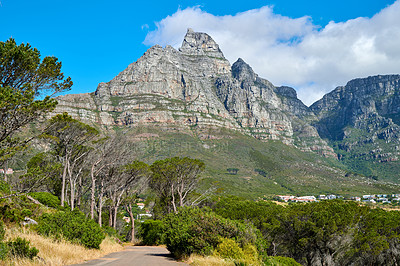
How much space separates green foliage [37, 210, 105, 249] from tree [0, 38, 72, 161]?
3257mm

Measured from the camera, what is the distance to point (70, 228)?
39.0ft

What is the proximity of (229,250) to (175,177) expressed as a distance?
25.5 meters

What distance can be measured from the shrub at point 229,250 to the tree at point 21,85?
9.04m

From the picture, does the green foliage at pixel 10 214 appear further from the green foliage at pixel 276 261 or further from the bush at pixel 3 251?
the green foliage at pixel 276 261

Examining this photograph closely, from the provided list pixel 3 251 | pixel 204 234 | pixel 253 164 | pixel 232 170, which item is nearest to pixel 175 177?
pixel 204 234

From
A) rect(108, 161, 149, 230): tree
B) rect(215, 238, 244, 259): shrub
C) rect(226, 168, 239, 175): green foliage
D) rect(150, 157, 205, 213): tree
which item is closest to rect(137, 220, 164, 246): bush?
rect(108, 161, 149, 230): tree

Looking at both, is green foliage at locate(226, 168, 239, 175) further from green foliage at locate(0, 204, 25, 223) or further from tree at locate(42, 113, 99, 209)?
green foliage at locate(0, 204, 25, 223)

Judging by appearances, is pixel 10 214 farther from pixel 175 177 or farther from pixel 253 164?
pixel 253 164

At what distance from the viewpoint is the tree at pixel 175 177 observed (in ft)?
117

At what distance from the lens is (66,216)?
12.4 m

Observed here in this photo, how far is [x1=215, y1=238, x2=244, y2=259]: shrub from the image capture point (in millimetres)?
10805

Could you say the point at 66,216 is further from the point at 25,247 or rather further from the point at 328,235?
the point at 328,235

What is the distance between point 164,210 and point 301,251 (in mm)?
19655

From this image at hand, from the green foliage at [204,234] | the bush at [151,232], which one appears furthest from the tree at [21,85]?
the bush at [151,232]
